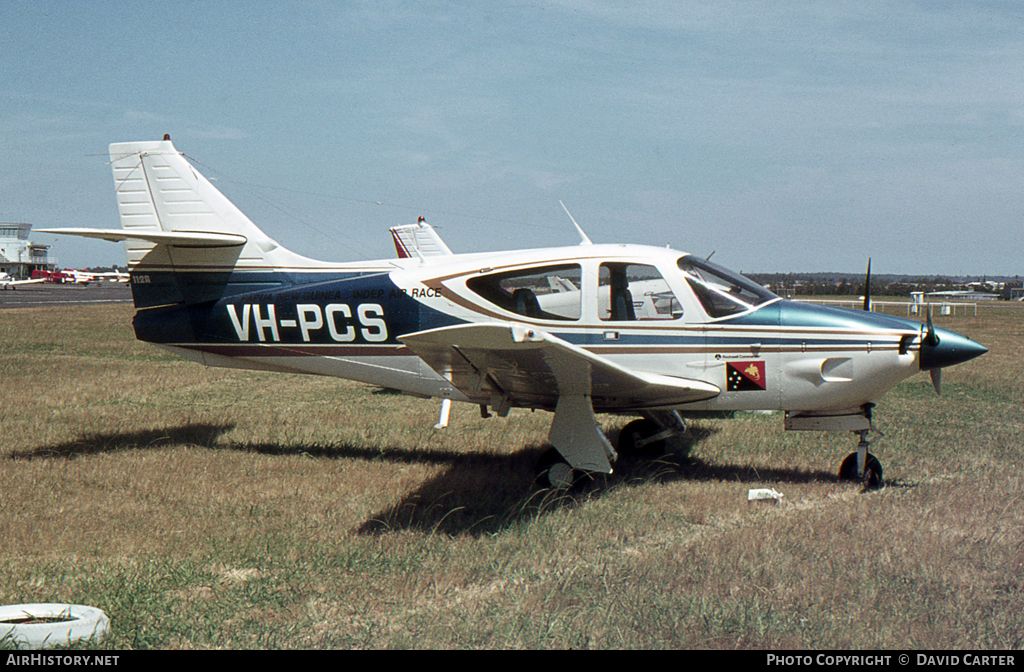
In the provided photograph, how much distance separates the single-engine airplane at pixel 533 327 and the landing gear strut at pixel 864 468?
1 centimetres

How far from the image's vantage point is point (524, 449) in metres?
8.20

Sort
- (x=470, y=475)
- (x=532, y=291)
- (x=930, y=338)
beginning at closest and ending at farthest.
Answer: (x=930, y=338)
(x=532, y=291)
(x=470, y=475)

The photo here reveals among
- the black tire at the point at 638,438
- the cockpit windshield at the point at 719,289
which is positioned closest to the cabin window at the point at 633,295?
the cockpit windshield at the point at 719,289

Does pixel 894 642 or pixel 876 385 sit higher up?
pixel 876 385

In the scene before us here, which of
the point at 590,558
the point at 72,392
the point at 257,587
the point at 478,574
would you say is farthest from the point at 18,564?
the point at 72,392

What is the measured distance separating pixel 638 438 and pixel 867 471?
2359 millimetres

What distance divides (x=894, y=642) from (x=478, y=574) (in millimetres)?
2282

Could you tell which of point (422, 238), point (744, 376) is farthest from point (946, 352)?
point (422, 238)

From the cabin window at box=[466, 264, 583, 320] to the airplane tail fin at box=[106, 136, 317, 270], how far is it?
2652 mm

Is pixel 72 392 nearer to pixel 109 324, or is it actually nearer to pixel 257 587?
pixel 257 587

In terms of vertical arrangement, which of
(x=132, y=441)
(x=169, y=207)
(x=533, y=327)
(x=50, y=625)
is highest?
(x=169, y=207)

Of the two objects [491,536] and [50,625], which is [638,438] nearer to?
[491,536]

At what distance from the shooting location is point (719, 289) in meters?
6.50
